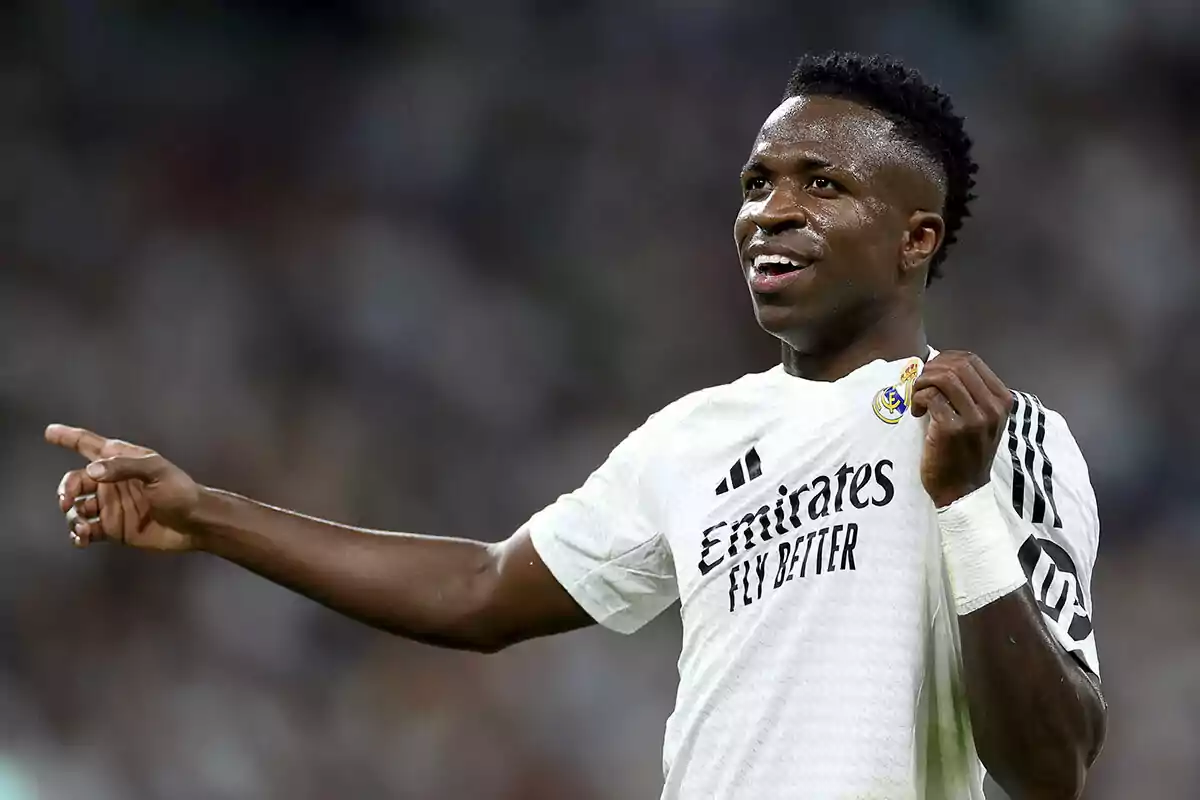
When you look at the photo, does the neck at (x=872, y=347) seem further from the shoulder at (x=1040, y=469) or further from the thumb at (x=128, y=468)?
the thumb at (x=128, y=468)

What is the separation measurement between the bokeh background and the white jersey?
2.88m

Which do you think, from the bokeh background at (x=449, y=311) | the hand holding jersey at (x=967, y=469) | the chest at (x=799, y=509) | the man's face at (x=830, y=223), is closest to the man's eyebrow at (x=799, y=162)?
the man's face at (x=830, y=223)

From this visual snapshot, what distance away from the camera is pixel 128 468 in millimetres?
2295

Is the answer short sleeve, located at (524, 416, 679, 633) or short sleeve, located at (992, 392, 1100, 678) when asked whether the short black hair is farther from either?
short sleeve, located at (524, 416, 679, 633)

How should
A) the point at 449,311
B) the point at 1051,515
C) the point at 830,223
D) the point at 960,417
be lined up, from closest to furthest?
the point at 960,417
the point at 1051,515
the point at 830,223
the point at 449,311

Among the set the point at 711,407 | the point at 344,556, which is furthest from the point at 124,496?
the point at 711,407

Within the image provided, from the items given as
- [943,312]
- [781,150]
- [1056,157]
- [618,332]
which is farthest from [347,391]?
[781,150]

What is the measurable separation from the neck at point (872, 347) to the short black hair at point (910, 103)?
151 millimetres

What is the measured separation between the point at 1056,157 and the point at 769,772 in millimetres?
3906

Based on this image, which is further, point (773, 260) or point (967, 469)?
point (773, 260)

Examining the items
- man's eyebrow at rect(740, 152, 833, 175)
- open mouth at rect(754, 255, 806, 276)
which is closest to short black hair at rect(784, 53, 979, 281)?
man's eyebrow at rect(740, 152, 833, 175)

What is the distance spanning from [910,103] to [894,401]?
19.2 inches

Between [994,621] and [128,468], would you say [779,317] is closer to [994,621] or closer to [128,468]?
[994,621]

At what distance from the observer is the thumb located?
227cm
